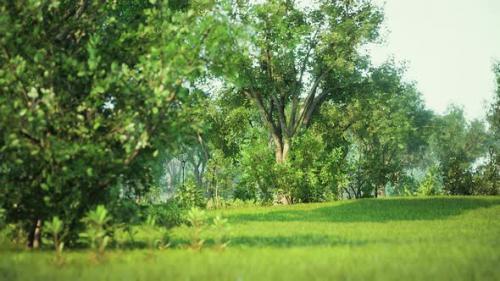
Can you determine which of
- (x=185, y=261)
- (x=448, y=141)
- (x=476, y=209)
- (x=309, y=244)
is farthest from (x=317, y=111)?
(x=448, y=141)

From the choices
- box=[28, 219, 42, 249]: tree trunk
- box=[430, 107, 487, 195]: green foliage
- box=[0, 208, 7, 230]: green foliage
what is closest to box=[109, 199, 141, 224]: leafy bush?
box=[28, 219, 42, 249]: tree trunk

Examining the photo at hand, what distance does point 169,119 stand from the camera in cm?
1314

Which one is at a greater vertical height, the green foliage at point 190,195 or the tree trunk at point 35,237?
the green foliage at point 190,195

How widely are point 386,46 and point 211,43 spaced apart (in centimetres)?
3648

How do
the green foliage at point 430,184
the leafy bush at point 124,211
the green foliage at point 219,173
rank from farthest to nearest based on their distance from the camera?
the green foliage at point 219,173
the green foliage at point 430,184
the leafy bush at point 124,211

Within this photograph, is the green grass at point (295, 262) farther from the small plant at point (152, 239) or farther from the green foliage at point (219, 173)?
the green foliage at point (219, 173)

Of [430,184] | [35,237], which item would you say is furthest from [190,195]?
[35,237]

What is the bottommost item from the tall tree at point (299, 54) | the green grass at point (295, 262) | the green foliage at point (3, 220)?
the green grass at point (295, 262)

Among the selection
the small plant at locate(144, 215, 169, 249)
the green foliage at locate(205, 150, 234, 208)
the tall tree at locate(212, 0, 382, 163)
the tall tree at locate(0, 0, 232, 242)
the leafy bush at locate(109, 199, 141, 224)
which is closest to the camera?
the tall tree at locate(0, 0, 232, 242)

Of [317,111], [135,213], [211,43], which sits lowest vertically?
[135,213]

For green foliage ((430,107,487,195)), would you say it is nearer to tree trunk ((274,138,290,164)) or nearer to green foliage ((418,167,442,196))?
green foliage ((418,167,442,196))

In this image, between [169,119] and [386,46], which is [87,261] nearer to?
[169,119]

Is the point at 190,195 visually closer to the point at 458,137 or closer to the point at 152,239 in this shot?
the point at 152,239

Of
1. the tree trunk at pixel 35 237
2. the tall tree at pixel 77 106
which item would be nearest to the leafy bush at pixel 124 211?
the tall tree at pixel 77 106
